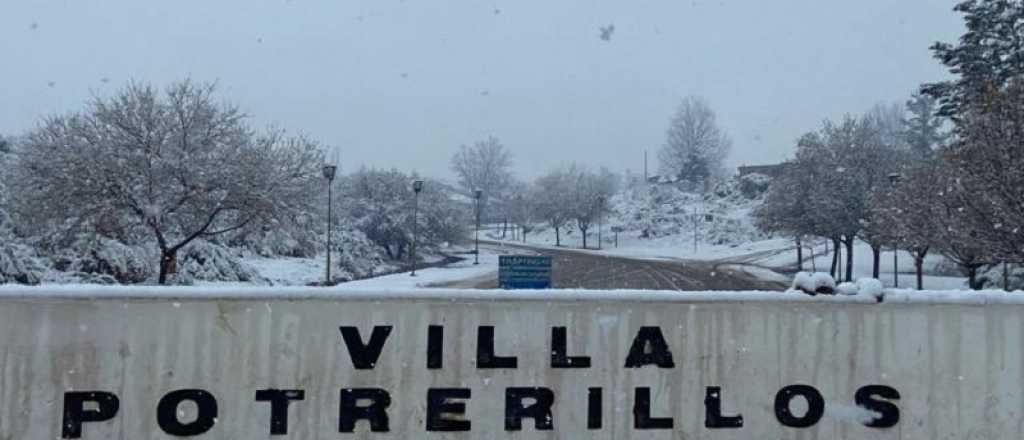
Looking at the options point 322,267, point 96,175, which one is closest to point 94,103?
point 96,175

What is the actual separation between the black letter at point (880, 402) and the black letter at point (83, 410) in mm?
4505

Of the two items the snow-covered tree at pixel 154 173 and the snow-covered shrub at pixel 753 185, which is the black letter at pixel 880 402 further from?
the snow-covered shrub at pixel 753 185

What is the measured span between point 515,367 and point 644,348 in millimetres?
812

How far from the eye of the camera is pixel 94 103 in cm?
2369

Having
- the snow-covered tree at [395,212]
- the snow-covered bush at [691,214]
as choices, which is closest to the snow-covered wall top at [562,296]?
the snow-covered tree at [395,212]

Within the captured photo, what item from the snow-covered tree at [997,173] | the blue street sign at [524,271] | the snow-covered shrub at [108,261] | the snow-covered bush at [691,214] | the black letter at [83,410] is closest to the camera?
the black letter at [83,410]

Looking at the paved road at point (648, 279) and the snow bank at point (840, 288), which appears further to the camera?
the paved road at point (648, 279)

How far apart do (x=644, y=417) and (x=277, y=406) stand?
7.33 feet

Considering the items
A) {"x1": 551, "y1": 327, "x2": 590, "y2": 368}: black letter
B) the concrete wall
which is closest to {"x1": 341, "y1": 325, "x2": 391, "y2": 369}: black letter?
the concrete wall

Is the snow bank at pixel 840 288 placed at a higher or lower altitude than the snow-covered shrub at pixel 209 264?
higher

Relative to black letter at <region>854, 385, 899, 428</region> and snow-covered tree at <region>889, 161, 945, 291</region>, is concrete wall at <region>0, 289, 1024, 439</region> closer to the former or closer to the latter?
black letter at <region>854, 385, 899, 428</region>

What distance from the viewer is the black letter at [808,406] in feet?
15.1

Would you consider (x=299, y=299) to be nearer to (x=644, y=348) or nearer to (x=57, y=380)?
(x=57, y=380)

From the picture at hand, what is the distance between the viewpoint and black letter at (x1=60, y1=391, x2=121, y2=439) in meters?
4.29
